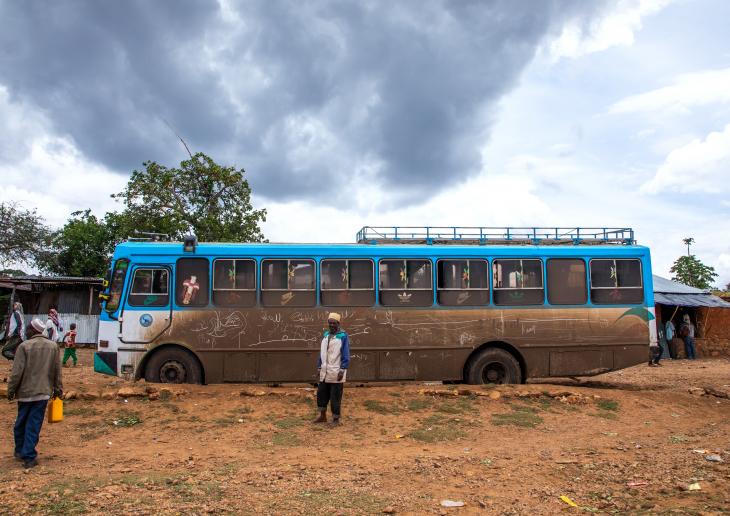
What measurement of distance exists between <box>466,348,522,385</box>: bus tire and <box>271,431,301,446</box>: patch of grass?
14.5 ft

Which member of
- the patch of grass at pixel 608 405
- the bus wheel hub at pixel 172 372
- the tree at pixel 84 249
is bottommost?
the patch of grass at pixel 608 405

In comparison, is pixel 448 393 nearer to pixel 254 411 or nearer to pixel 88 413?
pixel 254 411

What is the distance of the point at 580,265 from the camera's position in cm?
1152

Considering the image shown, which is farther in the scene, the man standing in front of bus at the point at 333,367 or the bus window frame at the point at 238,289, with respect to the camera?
the bus window frame at the point at 238,289

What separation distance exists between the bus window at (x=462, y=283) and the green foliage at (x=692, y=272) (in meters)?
36.2

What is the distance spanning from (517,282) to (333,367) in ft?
15.8

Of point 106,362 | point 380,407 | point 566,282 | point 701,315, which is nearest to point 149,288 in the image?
point 106,362

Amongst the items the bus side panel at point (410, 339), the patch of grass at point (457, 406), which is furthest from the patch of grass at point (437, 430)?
the bus side panel at point (410, 339)

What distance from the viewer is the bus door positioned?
10.3 meters

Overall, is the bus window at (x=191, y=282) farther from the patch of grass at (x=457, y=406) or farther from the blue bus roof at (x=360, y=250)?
the patch of grass at (x=457, y=406)

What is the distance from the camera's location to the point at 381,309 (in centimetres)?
1077

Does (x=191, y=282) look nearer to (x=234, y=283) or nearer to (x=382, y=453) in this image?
(x=234, y=283)

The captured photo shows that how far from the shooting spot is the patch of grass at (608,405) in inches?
387

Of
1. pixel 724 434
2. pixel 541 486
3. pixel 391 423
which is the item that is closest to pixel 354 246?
pixel 391 423
